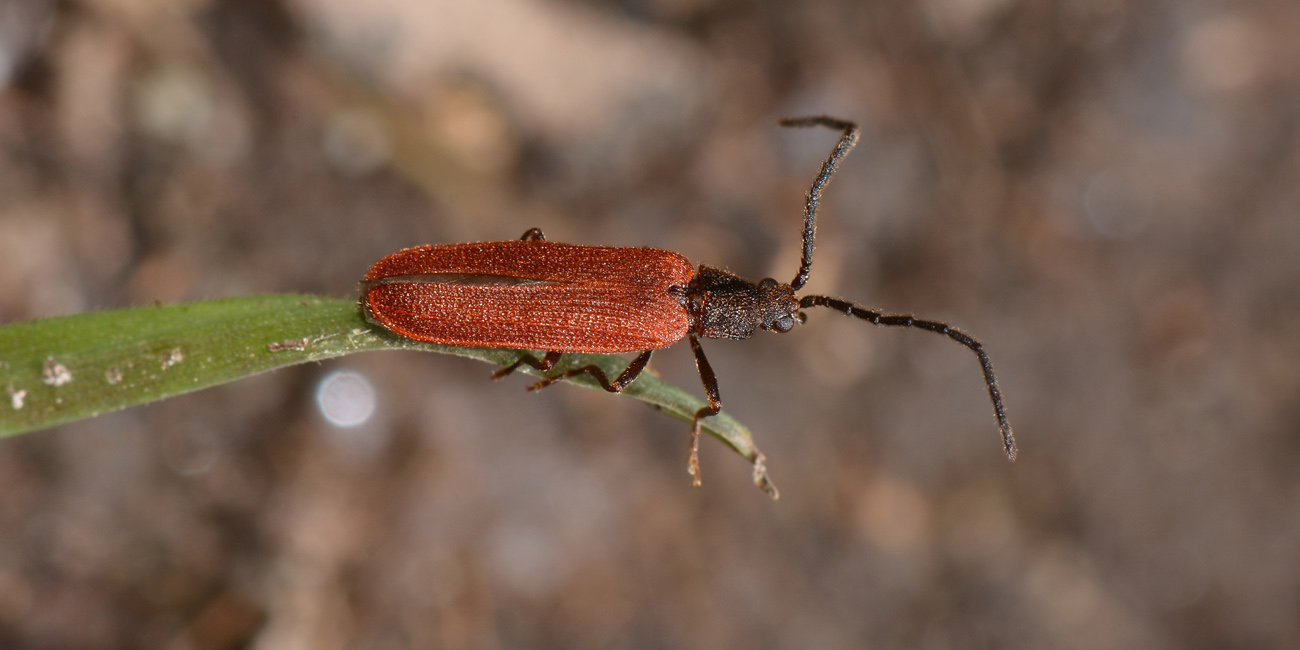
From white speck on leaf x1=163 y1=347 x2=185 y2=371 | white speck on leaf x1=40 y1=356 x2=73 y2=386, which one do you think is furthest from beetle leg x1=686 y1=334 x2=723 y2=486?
white speck on leaf x1=40 y1=356 x2=73 y2=386

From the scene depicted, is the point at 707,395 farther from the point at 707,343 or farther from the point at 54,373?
the point at 54,373

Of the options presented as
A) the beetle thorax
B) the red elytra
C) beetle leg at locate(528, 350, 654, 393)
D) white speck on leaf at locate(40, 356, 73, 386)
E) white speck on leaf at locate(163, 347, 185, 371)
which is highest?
the beetle thorax

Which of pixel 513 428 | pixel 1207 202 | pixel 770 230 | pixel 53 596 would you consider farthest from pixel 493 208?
pixel 1207 202

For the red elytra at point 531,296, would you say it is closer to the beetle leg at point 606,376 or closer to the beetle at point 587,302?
the beetle at point 587,302

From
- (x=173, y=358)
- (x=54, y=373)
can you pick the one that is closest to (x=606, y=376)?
(x=173, y=358)

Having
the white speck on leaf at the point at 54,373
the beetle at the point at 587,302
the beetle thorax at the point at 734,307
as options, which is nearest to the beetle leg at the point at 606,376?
the beetle at the point at 587,302

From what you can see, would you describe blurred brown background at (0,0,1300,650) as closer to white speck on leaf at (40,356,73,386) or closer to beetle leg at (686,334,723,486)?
beetle leg at (686,334,723,486)

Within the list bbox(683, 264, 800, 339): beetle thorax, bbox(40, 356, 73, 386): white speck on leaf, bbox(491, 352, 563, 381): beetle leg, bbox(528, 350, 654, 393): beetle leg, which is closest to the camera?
bbox(40, 356, 73, 386): white speck on leaf

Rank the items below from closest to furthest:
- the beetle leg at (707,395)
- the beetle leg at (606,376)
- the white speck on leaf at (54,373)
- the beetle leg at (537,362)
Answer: the white speck on leaf at (54,373), the beetle leg at (606,376), the beetle leg at (537,362), the beetle leg at (707,395)
